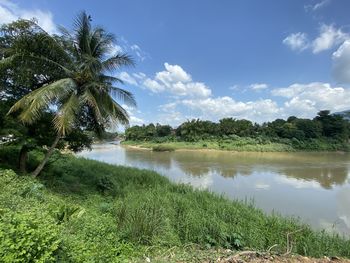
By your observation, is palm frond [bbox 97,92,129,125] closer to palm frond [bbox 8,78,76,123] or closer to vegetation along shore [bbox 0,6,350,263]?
vegetation along shore [bbox 0,6,350,263]

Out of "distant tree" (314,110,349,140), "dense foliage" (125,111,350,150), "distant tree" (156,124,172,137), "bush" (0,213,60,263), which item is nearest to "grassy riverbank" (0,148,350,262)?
"bush" (0,213,60,263)

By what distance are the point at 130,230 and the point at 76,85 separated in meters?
5.74

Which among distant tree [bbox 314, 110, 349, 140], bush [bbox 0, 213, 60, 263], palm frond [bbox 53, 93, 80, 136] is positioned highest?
distant tree [bbox 314, 110, 349, 140]

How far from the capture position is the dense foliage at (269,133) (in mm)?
45906

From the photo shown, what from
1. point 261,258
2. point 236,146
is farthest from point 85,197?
point 236,146

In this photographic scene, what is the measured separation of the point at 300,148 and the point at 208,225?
1699 inches

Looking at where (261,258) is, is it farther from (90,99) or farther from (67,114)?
(90,99)

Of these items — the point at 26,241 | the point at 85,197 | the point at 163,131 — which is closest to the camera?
the point at 26,241

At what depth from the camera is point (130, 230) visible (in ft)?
16.2

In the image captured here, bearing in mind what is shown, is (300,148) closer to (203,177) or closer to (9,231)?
Answer: (203,177)

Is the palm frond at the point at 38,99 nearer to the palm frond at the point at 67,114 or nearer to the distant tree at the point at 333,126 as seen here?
the palm frond at the point at 67,114

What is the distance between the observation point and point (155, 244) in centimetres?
473

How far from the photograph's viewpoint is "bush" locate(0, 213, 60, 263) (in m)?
2.61

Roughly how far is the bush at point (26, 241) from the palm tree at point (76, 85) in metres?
5.28
